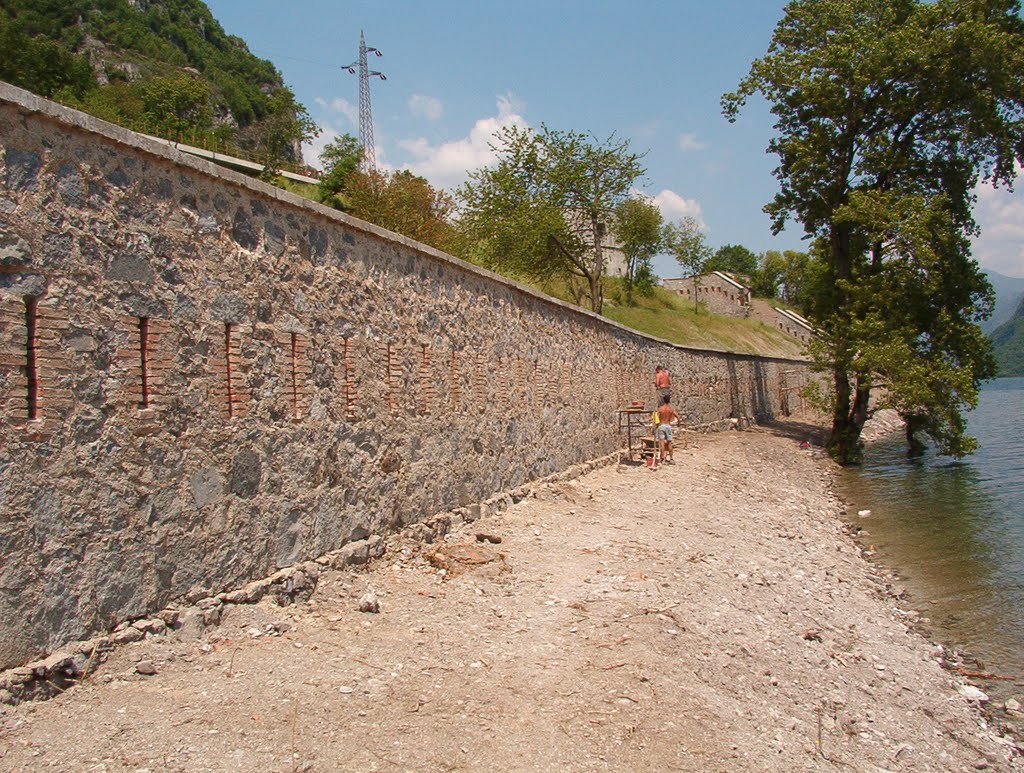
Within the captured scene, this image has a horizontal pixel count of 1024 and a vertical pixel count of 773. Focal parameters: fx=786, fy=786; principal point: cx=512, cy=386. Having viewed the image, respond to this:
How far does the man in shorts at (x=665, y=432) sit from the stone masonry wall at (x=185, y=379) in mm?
8006

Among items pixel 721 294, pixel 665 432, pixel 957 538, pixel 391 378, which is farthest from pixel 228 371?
pixel 721 294

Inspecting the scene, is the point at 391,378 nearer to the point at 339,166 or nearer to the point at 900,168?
the point at 900,168

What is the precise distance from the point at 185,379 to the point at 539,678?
10.2 ft

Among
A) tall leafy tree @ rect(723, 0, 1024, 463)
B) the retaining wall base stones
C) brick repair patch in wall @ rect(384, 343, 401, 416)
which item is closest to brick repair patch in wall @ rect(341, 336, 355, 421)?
brick repair patch in wall @ rect(384, 343, 401, 416)

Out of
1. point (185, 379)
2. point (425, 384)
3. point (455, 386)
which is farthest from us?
point (455, 386)

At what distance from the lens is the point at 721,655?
6.45 metres

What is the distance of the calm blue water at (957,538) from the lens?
866 cm

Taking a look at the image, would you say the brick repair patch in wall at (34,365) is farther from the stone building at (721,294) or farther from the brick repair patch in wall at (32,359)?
the stone building at (721,294)

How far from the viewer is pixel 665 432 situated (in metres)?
16.2

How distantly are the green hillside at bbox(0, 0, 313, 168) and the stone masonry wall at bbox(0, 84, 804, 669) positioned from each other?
33.0 m

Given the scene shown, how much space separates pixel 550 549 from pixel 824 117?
61.4ft

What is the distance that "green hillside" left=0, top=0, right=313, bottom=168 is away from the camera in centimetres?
4762

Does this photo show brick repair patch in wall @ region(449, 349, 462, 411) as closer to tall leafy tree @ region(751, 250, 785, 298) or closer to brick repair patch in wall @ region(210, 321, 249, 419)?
brick repair patch in wall @ region(210, 321, 249, 419)

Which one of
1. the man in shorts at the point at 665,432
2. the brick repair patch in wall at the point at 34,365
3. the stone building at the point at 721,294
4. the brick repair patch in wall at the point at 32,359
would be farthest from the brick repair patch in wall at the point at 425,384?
the stone building at the point at 721,294
